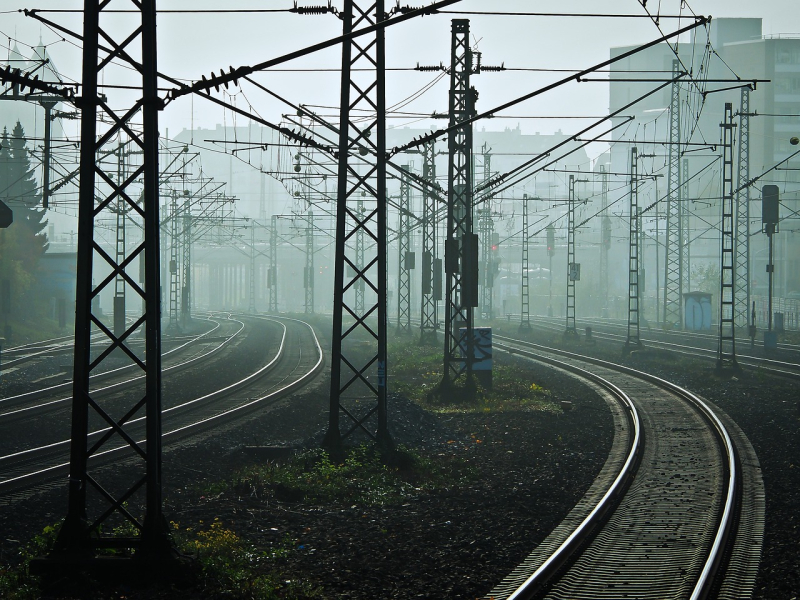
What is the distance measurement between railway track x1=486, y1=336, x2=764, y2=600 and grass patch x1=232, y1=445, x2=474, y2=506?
7.05 ft

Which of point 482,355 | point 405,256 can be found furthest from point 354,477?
point 405,256

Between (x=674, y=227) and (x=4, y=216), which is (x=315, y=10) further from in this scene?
(x=674, y=227)

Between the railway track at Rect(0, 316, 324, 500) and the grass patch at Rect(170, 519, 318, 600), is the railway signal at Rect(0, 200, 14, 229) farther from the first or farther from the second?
the grass patch at Rect(170, 519, 318, 600)

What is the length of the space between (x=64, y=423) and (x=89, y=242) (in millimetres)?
9753

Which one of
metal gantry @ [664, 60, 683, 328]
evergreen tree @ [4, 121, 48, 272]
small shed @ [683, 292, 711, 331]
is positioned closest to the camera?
metal gantry @ [664, 60, 683, 328]

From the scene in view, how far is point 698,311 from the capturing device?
44688 millimetres

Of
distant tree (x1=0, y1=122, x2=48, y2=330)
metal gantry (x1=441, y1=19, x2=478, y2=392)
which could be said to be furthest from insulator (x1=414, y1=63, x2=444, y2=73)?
distant tree (x1=0, y1=122, x2=48, y2=330)

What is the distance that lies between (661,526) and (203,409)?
11.6 m

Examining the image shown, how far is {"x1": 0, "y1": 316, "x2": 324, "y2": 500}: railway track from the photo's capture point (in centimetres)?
Result: 1192

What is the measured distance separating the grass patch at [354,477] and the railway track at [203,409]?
2178 millimetres

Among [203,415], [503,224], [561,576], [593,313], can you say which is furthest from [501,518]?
[503,224]

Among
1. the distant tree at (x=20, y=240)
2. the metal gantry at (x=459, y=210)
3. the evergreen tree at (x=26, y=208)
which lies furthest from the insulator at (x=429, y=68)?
the evergreen tree at (x=26, y=208)

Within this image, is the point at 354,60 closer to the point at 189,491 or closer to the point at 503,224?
the point at 189,491

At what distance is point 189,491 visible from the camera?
36.3ft
